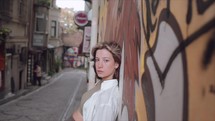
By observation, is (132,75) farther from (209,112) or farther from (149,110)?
(209,112)

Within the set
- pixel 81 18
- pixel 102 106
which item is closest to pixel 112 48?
pixel 102 106

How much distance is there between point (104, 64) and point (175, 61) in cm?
120

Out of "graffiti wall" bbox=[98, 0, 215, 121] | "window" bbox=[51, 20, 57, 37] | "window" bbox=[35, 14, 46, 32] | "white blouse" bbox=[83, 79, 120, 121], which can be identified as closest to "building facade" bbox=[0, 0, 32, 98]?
"window" bbox=[35, 14, 46, 32]

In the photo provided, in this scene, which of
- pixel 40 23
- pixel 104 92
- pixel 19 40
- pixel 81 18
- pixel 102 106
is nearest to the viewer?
pixel 102 106

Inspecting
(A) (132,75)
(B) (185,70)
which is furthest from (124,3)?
(B) (185,70)

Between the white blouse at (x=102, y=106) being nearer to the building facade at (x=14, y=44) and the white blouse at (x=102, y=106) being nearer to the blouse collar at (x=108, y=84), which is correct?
the blouse collar at (x=108, y=84)

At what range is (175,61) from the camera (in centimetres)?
165

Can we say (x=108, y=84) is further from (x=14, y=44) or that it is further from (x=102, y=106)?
(x=14, y=44)

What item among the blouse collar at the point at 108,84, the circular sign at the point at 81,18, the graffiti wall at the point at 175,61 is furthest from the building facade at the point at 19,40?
the graffiti wall at the point at 175,61

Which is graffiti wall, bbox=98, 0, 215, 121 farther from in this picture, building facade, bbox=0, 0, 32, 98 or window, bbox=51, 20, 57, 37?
window, bbox=51, 20, 57, 37

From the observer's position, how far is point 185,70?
1.52m

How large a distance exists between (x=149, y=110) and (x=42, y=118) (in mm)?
11393

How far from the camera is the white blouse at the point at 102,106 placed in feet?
8.27

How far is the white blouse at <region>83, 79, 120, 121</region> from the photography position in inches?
99.3
